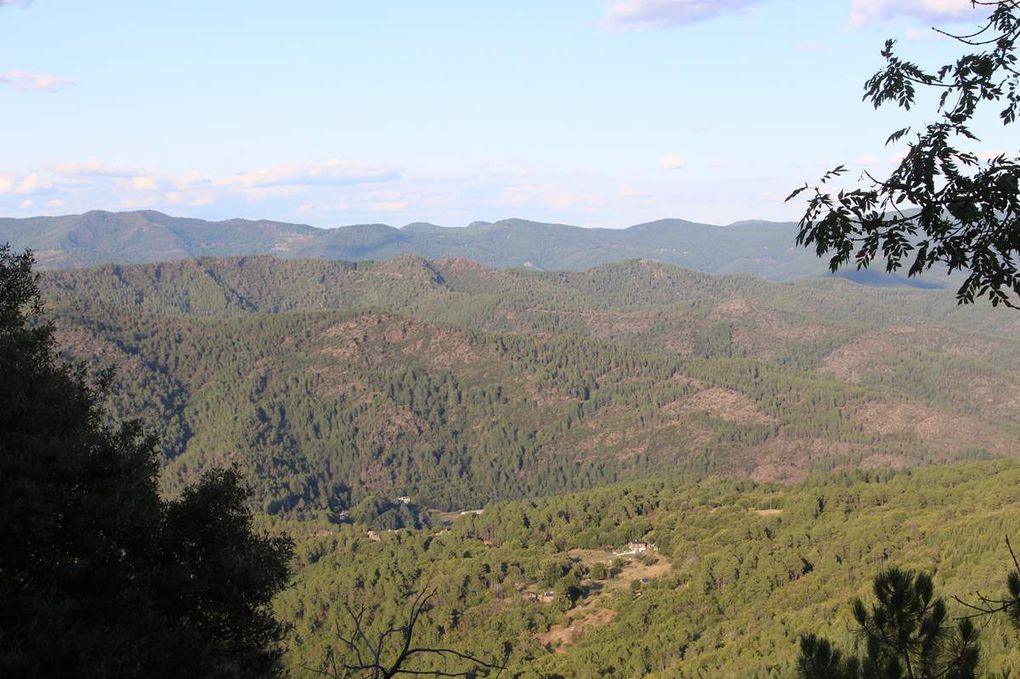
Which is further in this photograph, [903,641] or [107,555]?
[107,555]

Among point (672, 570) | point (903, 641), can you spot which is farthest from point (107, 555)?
point (672, 570)

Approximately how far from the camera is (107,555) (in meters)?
18.0

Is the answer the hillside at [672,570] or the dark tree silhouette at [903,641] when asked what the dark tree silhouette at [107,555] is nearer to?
the dark tree silhouette at [903,641]

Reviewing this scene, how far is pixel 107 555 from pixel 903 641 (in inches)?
644

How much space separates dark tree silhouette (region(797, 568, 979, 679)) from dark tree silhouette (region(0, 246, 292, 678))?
12293 mm

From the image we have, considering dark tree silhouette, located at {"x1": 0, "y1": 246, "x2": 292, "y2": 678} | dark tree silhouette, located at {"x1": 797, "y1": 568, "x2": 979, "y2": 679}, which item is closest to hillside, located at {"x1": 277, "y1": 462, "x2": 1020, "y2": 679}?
dark tree silhouette, located at {"x1": 797, "y1": 568, "x2": 979, "y2": 679}

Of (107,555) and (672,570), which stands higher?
(107,555)

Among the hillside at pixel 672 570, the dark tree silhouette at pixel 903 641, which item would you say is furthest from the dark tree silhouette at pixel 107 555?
the hillside at pixel 672 570

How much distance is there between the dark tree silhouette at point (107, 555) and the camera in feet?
49.3

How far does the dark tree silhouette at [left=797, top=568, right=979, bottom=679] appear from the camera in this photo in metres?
13.3

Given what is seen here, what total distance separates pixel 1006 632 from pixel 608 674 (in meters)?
39.7

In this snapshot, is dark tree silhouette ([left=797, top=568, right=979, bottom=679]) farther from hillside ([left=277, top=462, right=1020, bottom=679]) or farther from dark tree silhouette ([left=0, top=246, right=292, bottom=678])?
hillside ([left=277, top=462, right=1020, bottom=679])

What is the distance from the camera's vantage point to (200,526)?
2105 cm

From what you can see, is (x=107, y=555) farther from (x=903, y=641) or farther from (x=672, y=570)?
(x=672, y=570)
